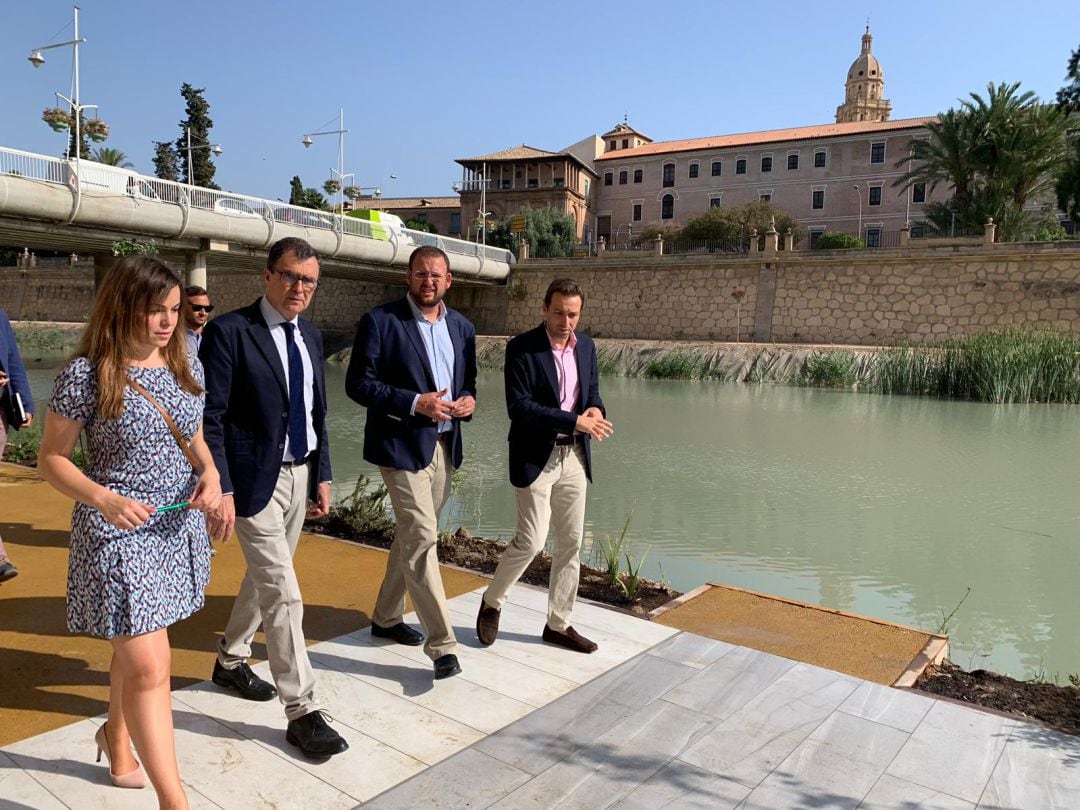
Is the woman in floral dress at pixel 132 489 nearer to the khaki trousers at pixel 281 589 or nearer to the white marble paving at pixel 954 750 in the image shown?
the khaki trousers at pixel 281 589

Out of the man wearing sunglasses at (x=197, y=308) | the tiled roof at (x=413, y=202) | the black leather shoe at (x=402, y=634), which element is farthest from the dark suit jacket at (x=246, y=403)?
the tiled roof at (x=413, y=202)

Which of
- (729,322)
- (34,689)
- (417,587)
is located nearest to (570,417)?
(417,587)

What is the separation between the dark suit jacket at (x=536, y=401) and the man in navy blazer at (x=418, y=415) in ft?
0.76

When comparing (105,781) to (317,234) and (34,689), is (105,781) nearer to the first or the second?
(34,689)

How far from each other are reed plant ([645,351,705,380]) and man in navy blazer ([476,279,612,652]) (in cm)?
2574

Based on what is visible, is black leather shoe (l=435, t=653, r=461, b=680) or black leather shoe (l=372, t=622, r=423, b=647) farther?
black leather shoe (l=372, t=622, r=423, b=647)

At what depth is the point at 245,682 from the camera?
341 centimetres

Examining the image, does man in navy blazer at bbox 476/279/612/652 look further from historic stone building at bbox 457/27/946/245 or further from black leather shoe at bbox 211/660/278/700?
historic stone building at bbox 457/27/946/245

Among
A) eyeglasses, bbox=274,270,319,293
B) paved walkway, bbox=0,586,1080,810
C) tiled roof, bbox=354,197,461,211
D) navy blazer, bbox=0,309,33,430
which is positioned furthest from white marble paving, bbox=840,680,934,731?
tiled roof, bbox=354,197,461,211

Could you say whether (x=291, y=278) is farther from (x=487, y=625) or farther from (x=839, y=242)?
(x=839, y=242)

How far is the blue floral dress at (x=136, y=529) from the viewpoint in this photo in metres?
2.39

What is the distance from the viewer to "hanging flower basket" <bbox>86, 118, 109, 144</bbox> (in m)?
25.1

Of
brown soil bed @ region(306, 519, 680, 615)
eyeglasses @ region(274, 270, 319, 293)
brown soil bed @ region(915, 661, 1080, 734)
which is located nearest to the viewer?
eyeglasses @ region(274, 270, 319, 293)

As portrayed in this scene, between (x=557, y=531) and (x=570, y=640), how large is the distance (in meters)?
0.51
